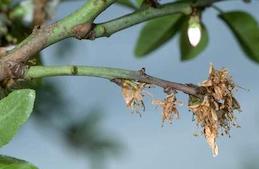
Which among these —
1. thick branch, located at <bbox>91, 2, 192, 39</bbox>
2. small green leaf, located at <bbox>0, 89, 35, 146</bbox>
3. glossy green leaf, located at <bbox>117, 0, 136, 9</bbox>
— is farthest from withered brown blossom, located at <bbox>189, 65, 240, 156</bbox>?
glossy green leaf, located at <bbox>117, 0, 136, 9</bbox>

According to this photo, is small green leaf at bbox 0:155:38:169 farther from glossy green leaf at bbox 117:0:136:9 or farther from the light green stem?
glossy green leaf at bbox 117:0:136:9

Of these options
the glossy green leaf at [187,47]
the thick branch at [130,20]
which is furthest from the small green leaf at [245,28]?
the thick branch at [130,20]

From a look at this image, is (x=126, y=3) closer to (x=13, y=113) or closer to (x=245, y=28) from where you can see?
(x=245, y=28)

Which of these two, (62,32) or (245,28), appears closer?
(62,32)

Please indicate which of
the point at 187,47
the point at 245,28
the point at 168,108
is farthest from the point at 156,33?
the point at 168,108

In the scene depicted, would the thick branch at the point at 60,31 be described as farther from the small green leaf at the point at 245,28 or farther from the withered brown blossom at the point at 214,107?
the small green leaf at the point at 245,28

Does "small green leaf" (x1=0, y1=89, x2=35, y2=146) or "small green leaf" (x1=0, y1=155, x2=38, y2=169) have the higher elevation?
"small green leaf" (x1=0, y1=89, x2=35, y2=146)

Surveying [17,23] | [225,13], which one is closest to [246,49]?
[225,13]
